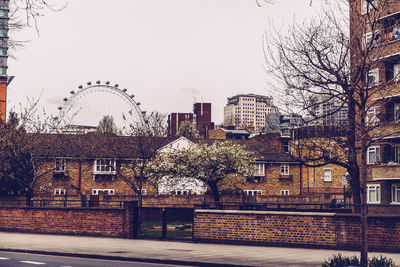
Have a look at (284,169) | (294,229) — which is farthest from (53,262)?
(284,169)

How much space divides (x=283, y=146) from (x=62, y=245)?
57.0 metres

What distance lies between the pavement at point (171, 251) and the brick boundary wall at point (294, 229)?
0.49 m

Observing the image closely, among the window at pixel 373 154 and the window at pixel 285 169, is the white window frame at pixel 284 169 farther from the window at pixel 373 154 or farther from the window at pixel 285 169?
the window at pixel 373 154

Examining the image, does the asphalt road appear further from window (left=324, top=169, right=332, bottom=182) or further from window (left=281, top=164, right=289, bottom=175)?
window (left=324, top=169, right=332, bottom=182)

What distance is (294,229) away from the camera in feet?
66.5

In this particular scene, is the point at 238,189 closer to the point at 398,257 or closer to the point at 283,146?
the point at 283,146

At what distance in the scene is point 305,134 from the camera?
19328 mm

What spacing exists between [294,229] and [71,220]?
1111cm

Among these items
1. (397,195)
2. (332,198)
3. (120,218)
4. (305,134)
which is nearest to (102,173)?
(332,198)

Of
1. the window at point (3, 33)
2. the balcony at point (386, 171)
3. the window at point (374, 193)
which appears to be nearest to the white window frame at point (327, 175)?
the window at point (374, 193)

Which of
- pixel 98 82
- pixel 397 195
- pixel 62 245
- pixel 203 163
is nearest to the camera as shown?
pixel 62 245

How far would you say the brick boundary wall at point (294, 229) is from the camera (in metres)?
18.5

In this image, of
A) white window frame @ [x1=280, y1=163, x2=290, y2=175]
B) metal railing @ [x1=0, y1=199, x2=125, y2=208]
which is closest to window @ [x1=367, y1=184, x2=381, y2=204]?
metal railing @ [x1=0, y1=199, x2=125, y2=208]

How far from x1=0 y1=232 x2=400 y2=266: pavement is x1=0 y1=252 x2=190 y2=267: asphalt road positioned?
1.63ft
